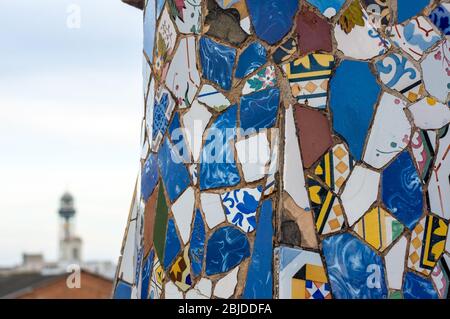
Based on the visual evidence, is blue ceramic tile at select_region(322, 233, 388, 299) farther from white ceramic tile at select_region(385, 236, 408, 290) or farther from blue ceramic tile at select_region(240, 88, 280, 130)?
blue ceramic tile at select_region(240, 88, 280, 130)

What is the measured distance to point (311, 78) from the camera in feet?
13.5

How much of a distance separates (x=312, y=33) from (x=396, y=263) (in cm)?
101

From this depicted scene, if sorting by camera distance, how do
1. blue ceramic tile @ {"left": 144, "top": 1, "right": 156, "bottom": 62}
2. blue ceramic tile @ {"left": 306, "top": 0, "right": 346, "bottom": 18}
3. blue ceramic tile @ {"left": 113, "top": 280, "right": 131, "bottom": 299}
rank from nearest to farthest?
blue ceramic tile @ {"left": 306, "top": 0, "right": 346, "bottom": 18} → blue ceramic tile @ {"left": 144, "top": 1, "right": 156, "bottom": 62} → blue ceramic tile @ {"left": 113, "top": 280, "right": 131, "bottom": 299}

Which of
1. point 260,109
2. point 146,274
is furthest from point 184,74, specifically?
point 146,274

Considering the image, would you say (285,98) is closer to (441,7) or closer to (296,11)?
(296,11)

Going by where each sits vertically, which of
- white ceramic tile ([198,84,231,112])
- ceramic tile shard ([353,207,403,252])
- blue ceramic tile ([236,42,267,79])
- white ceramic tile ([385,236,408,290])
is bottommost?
white ceramic tile ([385,236,408,290])

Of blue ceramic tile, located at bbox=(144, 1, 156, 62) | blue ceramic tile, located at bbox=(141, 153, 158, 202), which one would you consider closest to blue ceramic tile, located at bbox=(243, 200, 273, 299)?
blue ceramic tile, located at bbox=(141, 153, 158, 202)

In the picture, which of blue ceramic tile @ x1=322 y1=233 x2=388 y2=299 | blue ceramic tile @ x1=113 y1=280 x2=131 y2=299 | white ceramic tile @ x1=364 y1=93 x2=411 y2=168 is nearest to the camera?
blue ceramic tile @ x1=322 y1=233 x2=388 y2=299

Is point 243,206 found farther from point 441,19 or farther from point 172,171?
point 441,19

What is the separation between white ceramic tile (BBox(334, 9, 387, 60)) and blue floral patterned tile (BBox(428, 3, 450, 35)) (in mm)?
251

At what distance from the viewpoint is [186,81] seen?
450 cm

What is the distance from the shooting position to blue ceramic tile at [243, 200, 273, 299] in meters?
4.01
